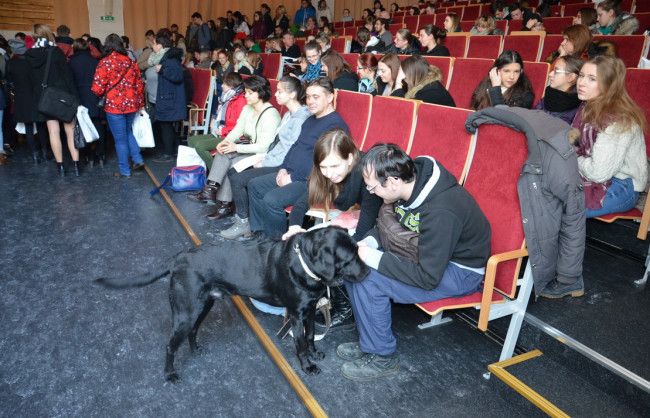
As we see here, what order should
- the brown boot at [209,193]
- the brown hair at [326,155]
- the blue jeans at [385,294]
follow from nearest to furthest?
the blue jeans at [385,294] < the brown hair at [326,155] < the brown boot at [209,193]

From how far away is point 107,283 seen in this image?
64.5 inches

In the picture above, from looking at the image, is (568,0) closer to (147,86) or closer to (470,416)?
(147,86)

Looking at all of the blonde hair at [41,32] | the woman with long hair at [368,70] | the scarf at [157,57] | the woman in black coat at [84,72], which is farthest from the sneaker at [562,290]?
the blonde hair at [41,32]

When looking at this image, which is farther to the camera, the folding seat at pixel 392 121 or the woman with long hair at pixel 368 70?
the woman with long hair at pixel 368 70

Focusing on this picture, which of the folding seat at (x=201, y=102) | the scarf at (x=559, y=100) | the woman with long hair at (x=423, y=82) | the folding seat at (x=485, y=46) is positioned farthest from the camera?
the folding seat at (x=201, y=102)

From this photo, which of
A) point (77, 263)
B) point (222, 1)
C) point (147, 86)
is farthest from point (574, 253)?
point (222, 1)

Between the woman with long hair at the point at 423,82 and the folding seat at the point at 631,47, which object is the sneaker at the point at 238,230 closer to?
the woman with long hair at the point at 423,82

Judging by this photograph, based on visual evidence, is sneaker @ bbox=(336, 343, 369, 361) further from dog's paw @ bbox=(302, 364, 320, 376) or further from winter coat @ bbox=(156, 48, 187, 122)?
winter coat @ bbox=(156, 48, 187, 122)

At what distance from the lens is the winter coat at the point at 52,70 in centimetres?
405

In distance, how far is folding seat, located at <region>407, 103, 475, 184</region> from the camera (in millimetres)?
2123

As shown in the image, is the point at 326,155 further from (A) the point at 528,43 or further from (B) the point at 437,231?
(A) the point at 528,43

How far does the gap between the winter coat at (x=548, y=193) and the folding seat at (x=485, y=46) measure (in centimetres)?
298

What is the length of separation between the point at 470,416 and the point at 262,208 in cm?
159

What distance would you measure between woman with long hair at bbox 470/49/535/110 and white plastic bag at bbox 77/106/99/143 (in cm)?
356
